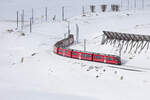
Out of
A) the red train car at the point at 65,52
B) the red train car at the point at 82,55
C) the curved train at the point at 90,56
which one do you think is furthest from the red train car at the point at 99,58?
the red train car at the point at 65,52

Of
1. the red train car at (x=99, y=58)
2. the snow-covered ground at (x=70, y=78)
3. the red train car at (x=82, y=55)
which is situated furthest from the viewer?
the red train car at (x=82, y=55)

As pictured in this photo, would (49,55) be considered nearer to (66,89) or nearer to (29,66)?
(29,66)

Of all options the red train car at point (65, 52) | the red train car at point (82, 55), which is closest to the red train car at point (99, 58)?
the red train car at point (82, 55)

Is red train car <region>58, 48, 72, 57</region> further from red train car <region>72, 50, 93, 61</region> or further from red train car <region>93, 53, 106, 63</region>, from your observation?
red train car <region>93, 53, 106, 63</region>

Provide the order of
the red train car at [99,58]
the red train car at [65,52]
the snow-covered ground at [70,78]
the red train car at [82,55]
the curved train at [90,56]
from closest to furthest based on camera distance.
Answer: the snow-covered ground at [70,78] < the curved train at [90,56] < the red train car at [99,58] < the red train car at [82,55] < the red train car at [65,52]

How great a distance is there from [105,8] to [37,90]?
3140 inches

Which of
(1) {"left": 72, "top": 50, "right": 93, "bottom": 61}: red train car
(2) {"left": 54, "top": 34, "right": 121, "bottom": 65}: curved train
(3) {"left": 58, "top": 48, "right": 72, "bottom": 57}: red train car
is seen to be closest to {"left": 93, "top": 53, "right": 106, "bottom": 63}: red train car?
(2) {"left": 54, "top": 34, "right": 121, "bottom": 65}: curved train

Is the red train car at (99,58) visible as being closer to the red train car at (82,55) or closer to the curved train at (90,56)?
the curved train at (90,56)

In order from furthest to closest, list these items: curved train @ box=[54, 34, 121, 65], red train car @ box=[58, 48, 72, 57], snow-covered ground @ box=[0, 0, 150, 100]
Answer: red train car @ box=[58, 48, 72, 57] → curved train @ box=[54, 34, 121, 65] → snow-covered ground @ box=[0, 0, 150, 100]

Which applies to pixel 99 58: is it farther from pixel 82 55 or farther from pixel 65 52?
pixel 65 52

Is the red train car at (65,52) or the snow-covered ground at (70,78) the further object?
the red train car at (65,52)

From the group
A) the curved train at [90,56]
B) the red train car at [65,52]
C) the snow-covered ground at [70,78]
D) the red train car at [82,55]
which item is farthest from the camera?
the red train car at [65,52]

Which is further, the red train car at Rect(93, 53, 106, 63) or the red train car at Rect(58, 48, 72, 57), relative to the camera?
the red train car at Rect(58, 48, 72, 57)

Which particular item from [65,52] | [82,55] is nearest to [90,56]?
[82,55]
